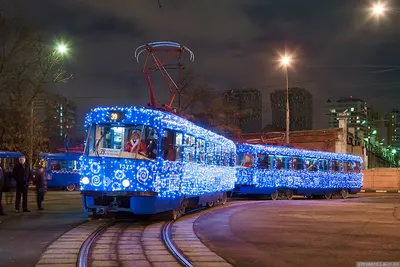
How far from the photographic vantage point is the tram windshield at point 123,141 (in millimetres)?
13719

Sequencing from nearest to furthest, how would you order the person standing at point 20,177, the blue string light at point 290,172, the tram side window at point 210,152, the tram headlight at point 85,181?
the tram headlight at point 85,181 < the person standing at point 20,177 < the tram side window at point 210,152 < the blue string light at point 290,172

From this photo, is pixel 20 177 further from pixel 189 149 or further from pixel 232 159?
pixel 232 159

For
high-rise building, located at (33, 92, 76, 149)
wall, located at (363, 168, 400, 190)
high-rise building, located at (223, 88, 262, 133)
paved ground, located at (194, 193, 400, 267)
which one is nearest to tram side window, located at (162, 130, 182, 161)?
paved ground, located at (194, 193, 400, 267)

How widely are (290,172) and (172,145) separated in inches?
651

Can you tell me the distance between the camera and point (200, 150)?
58.3ft

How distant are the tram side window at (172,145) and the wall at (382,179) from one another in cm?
3781

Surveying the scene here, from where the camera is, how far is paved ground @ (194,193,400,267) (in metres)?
9.54

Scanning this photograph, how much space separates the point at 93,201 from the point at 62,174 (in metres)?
26.8

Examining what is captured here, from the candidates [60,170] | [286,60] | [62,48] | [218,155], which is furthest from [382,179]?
[218,155]

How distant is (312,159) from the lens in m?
31.8

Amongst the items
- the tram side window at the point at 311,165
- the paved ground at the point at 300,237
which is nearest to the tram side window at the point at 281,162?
the tram side window at the point at 311,165

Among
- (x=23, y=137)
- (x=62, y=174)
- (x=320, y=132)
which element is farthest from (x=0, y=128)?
(x=320, y=132)

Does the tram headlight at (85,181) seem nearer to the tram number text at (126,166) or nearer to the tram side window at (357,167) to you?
the tram number text at (126,166)

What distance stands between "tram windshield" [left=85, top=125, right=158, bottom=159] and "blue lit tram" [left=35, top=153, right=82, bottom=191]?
26.2m
